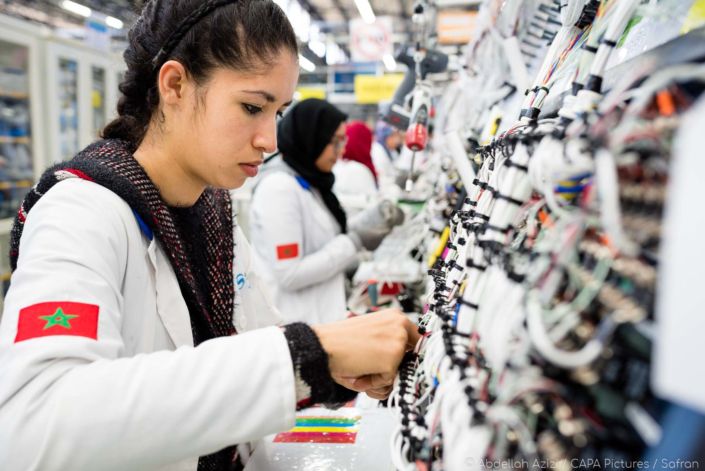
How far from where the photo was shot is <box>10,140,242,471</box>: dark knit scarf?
3.08 ft

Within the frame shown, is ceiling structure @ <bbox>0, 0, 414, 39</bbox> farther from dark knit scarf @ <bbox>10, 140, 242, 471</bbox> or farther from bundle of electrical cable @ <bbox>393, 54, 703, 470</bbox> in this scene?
bundle of electrical cable @ <bbox>393, 54, 703, 470</bbox>

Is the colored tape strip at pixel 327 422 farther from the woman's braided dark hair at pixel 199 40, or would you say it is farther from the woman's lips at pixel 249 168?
the woman's braided dark hair at pixel 199 40

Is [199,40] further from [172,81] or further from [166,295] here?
[166,295]

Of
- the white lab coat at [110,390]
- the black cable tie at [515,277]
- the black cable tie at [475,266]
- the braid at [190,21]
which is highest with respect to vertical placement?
the braid at [190,21]

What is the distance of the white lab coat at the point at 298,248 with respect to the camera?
6.86 feet

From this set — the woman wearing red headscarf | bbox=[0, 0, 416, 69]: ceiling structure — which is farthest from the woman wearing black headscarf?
bbox=[0, 0, 416, 69]: ceiling structure

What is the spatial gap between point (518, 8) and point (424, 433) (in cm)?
132

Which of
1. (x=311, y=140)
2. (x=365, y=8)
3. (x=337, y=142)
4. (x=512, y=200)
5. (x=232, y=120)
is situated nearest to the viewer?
(x=512, y=200)

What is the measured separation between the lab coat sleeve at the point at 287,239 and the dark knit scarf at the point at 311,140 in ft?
0.63

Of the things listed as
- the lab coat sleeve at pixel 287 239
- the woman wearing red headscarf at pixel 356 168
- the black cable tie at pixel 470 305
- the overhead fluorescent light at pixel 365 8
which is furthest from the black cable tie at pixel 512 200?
the overhead fluorescent light at pixel 365 8

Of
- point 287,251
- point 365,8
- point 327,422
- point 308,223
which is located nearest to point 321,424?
point 327,422

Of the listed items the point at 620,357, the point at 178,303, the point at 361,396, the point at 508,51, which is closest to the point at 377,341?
the point at 620,357

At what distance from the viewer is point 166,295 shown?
3.28 ft

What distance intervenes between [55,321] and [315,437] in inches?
23.8
